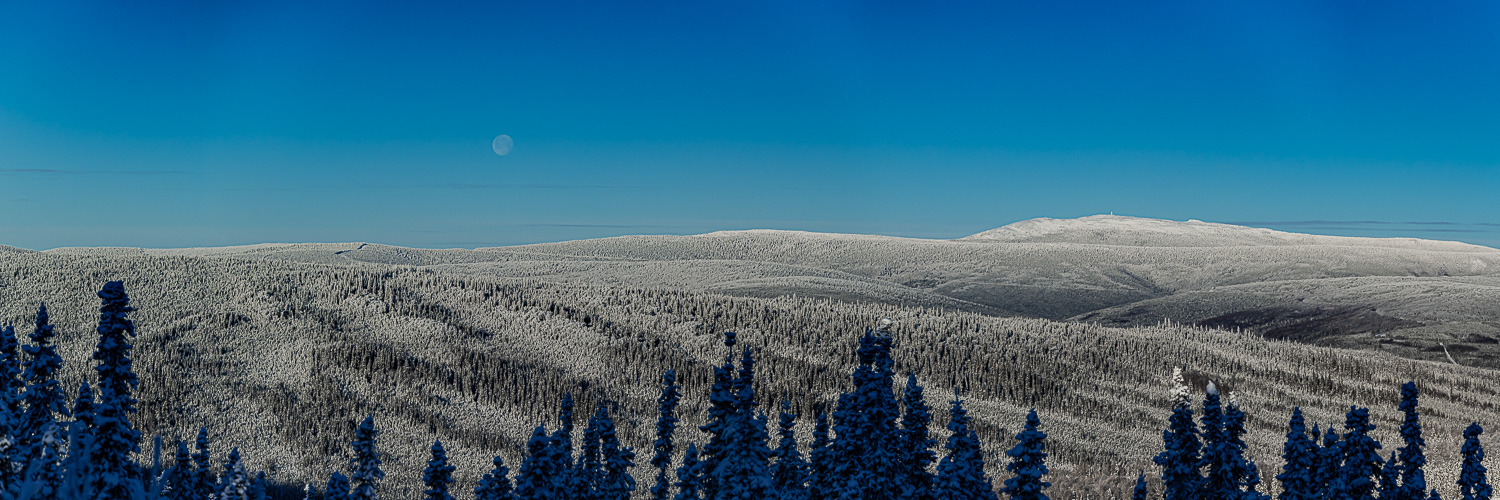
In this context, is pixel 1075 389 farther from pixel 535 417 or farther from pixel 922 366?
pixel 535 417

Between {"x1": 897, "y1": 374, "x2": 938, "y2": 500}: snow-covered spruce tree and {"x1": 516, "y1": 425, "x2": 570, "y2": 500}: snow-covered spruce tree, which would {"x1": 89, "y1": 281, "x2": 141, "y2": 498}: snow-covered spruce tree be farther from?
{"x1": 897, "y1": 374, "x2": 938, "y2": 500}: snow-covered spruce tree

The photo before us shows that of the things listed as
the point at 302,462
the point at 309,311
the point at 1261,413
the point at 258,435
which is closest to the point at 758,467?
the point at 302,462

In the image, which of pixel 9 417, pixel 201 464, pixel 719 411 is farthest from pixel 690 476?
pixel 201 464

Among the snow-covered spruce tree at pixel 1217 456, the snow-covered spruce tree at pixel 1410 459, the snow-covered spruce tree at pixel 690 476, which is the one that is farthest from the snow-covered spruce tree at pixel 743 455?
the snow-covered spruce tree at pixel 1410 459

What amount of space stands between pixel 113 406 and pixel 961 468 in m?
19.1

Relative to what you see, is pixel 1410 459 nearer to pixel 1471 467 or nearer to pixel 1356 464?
pixel 1356 464

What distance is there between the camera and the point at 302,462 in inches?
2630

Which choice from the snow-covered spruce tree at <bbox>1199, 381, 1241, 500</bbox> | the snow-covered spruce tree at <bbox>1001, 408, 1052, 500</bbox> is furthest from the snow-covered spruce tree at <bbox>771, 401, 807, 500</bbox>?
the snow-covered spruce tree at <bbox>1199, 381, 1241, 500</bbox>

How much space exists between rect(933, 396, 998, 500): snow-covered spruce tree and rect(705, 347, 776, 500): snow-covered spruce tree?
4.40 m

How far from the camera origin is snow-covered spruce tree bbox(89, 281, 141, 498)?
1942cm

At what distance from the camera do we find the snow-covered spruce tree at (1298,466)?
25.4 metres

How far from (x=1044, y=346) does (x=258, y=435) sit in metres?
88.9

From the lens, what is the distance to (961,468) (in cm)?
2370

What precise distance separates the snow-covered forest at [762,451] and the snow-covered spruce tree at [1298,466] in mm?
51
